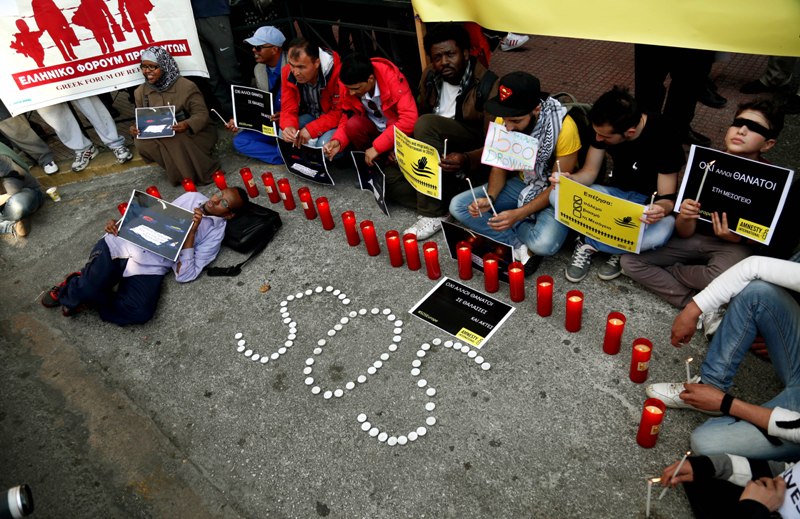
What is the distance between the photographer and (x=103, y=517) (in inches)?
112

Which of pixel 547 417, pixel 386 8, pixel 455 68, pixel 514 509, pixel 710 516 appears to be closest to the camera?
pixel 710 516

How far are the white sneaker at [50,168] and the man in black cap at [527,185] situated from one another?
4.86m

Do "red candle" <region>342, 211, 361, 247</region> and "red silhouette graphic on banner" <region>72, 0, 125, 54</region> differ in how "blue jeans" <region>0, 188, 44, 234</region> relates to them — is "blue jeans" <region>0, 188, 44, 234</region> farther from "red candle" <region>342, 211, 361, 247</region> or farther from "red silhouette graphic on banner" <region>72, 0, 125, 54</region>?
"red candle" <region>342, 211, 361, 247</region>

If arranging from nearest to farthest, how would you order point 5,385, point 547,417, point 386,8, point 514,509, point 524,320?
point 514,509 → point 547,417 → point 524,320 → point 5,385 → point 386,8

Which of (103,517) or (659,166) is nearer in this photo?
(103,517)

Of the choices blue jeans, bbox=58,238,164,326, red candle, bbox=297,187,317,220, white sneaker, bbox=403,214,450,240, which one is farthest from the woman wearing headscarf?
white sneaker, bbox=403,214,450,240

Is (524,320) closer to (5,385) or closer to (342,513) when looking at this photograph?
(342,513)

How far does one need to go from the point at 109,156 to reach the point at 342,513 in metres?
5.41

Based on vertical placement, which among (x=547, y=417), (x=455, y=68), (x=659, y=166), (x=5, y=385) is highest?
(x=455, y=68)

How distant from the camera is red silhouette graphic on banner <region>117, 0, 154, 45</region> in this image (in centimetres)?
522

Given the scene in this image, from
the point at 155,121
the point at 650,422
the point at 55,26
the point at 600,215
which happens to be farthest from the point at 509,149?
the point at 55,26

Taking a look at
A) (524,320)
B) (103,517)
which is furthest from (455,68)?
(103,517)

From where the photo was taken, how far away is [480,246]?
11.9 feet

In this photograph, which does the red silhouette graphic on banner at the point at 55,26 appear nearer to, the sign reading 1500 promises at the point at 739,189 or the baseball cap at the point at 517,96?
the baseball cap at the point at 517,96
